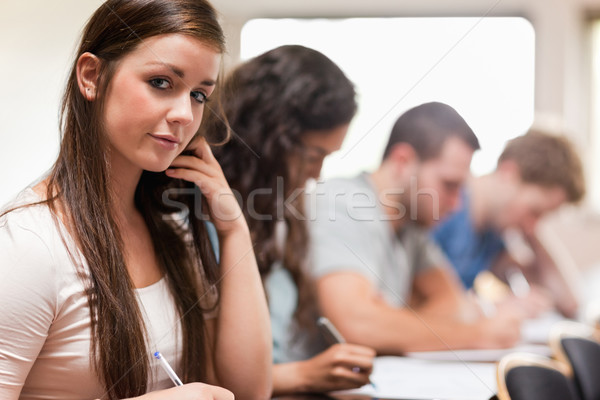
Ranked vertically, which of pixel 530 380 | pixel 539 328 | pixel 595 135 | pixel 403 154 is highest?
pixel 595 135

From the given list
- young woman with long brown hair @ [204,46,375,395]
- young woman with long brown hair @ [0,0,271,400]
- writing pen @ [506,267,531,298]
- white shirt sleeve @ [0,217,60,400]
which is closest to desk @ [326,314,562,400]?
young woman with long brown hair @ [204,46,375,395]

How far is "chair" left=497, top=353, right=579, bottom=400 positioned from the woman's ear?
2.02ft

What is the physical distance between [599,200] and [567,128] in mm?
358

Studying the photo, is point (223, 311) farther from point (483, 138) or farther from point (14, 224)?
point (483, 138)

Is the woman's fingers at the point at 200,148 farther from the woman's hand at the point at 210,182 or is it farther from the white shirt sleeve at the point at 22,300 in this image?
the white shirt sleeve at the point at 22,300

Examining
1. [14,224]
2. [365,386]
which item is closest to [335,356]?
[365,386]

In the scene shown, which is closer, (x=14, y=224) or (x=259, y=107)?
(x=14, y=224)

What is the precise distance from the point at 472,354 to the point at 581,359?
24cm

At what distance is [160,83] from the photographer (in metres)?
0.62

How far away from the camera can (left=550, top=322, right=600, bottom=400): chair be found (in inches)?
40.8

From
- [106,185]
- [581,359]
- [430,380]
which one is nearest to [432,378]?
[430,380]

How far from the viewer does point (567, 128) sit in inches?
108

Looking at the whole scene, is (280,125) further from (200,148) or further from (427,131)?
(427,131)

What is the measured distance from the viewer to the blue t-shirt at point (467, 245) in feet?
7.46
